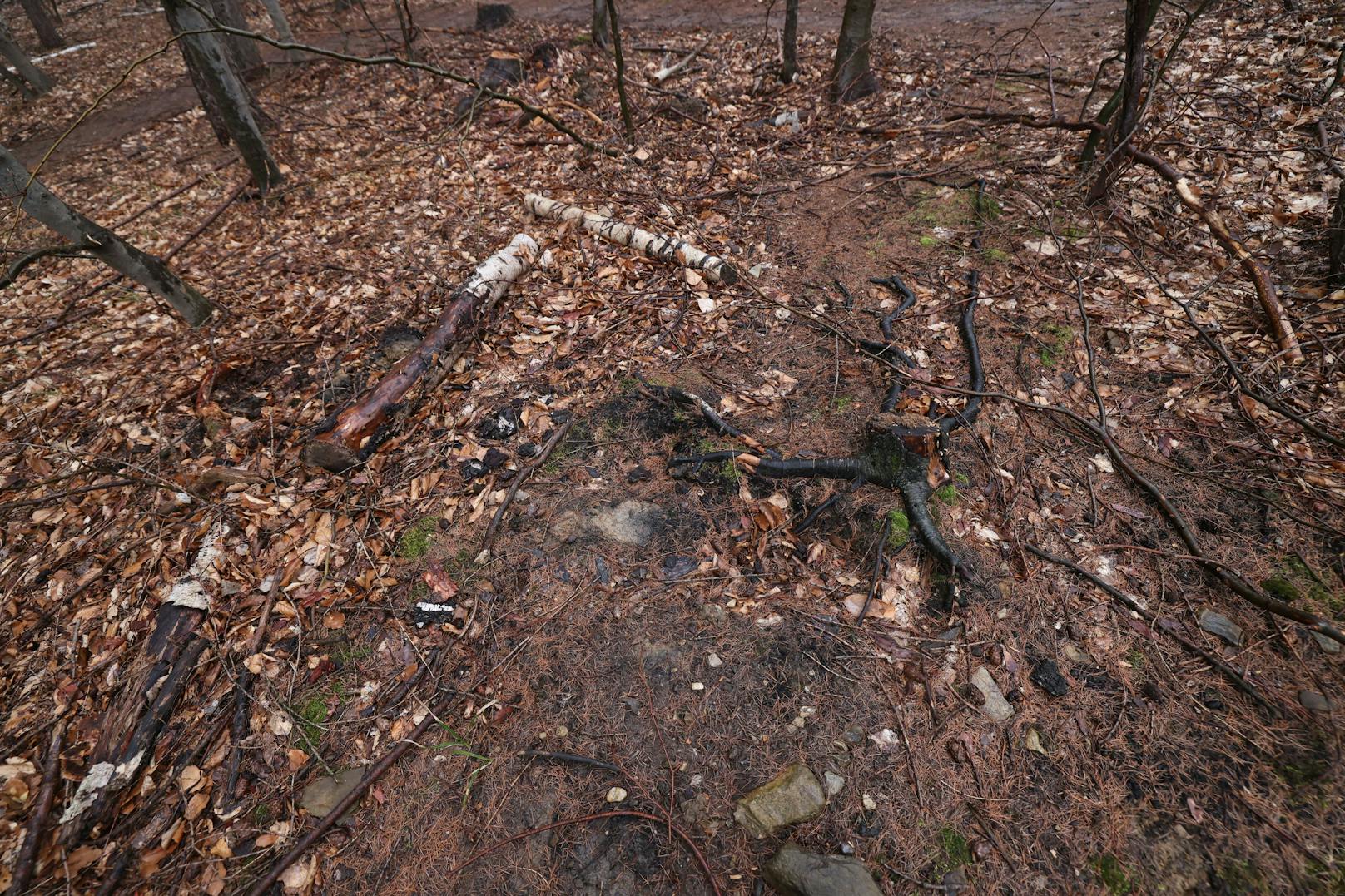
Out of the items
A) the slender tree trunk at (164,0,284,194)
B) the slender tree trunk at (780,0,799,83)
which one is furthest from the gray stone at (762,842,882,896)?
the slender tree trunk at (780,0,799,83)

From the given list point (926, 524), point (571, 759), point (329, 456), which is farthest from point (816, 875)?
point (329, 456)

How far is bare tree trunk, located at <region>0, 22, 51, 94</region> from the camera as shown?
10.4 m

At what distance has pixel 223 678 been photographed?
122 inches

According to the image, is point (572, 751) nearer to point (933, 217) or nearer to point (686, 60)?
point (933, 217)

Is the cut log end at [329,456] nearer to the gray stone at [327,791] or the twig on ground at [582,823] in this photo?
the gray stone at [327,791]

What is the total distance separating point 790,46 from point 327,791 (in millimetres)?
10248

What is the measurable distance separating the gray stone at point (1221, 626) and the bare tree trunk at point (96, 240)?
751 centimetres

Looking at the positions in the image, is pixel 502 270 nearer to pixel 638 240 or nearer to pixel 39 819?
pixel 638 240

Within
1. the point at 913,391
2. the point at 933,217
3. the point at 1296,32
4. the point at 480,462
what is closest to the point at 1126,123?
the point at 933,217

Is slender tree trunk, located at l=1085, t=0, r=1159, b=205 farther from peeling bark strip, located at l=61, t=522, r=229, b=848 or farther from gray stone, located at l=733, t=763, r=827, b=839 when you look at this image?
peeling bark strip, located at l=61, t=522, r=229, b=848

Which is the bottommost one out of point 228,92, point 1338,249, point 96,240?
point 1338,249

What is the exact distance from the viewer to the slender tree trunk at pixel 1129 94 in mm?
4496

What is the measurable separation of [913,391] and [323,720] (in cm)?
417

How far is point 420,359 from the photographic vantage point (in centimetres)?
435
